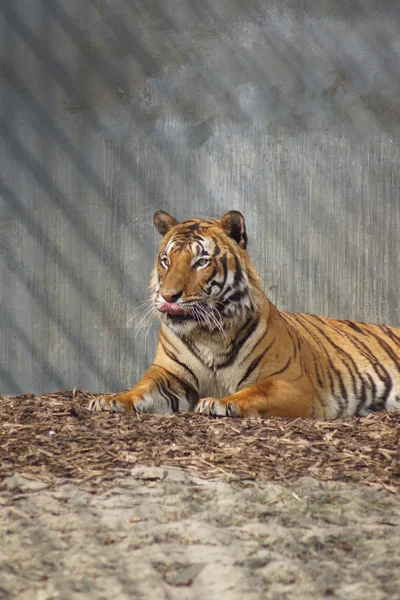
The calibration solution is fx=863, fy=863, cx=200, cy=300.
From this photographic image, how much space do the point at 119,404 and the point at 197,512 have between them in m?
1.38

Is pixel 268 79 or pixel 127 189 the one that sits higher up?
pixel 268 79

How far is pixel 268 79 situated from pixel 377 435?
284cm

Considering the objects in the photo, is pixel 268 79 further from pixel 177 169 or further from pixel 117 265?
pixel 117 265

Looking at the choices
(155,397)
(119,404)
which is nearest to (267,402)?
(155,397)

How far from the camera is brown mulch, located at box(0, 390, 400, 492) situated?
2748 millimetres

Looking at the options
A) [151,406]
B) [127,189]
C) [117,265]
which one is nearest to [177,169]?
[127,189]

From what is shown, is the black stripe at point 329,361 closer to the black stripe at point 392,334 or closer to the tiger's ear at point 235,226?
the black stripe at point 392,334

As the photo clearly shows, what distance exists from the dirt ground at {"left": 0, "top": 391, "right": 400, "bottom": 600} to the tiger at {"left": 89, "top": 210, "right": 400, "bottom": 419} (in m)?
0.55

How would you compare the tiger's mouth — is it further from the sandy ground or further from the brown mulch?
the sandy ground

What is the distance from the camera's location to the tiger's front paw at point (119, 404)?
3.72 m

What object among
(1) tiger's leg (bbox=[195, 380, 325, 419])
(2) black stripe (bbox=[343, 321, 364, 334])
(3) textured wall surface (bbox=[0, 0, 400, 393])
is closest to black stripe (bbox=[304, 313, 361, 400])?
→ (2) black stripe (bbox=[343, 321, 364, 334])

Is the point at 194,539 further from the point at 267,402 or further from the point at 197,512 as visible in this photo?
the point at 267,402

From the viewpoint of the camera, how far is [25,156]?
5449 mm

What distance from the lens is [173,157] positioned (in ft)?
17.8
